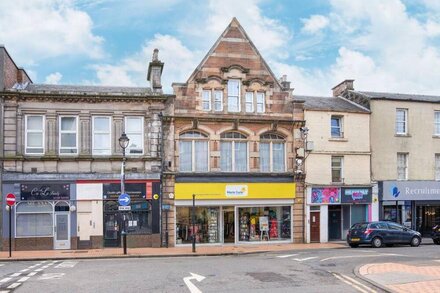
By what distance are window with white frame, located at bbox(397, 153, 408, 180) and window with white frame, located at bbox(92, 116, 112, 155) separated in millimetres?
19058

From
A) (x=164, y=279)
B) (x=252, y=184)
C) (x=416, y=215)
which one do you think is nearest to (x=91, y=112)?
(x=252, y=184)

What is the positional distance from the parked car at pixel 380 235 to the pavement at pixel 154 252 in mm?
1174

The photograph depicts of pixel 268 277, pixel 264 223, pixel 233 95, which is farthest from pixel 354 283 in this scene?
pixel 233 95

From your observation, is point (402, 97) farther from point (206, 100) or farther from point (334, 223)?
point (206, 100)

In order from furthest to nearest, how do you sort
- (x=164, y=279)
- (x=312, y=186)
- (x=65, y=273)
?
(x=312, y=186)
(x=65, y=273)
(x=164, y=279)

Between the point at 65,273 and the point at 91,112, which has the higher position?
the point at 91,112

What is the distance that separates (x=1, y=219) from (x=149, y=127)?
9356mm

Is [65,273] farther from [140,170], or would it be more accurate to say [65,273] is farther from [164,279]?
[140,170]

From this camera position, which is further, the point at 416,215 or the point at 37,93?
the point at 416,215

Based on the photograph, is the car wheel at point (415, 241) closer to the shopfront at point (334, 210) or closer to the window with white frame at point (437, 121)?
the shopfront at point (334, 210)

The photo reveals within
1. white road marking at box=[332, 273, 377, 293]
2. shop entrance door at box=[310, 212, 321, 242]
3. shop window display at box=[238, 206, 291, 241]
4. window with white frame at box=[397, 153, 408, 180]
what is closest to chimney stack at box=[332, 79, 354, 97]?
window with white frame at box=[397, 153, 408, 180]

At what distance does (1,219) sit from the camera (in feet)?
93.0

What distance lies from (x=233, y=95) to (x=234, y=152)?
11.5 feet

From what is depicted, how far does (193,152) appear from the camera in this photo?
3127cm
